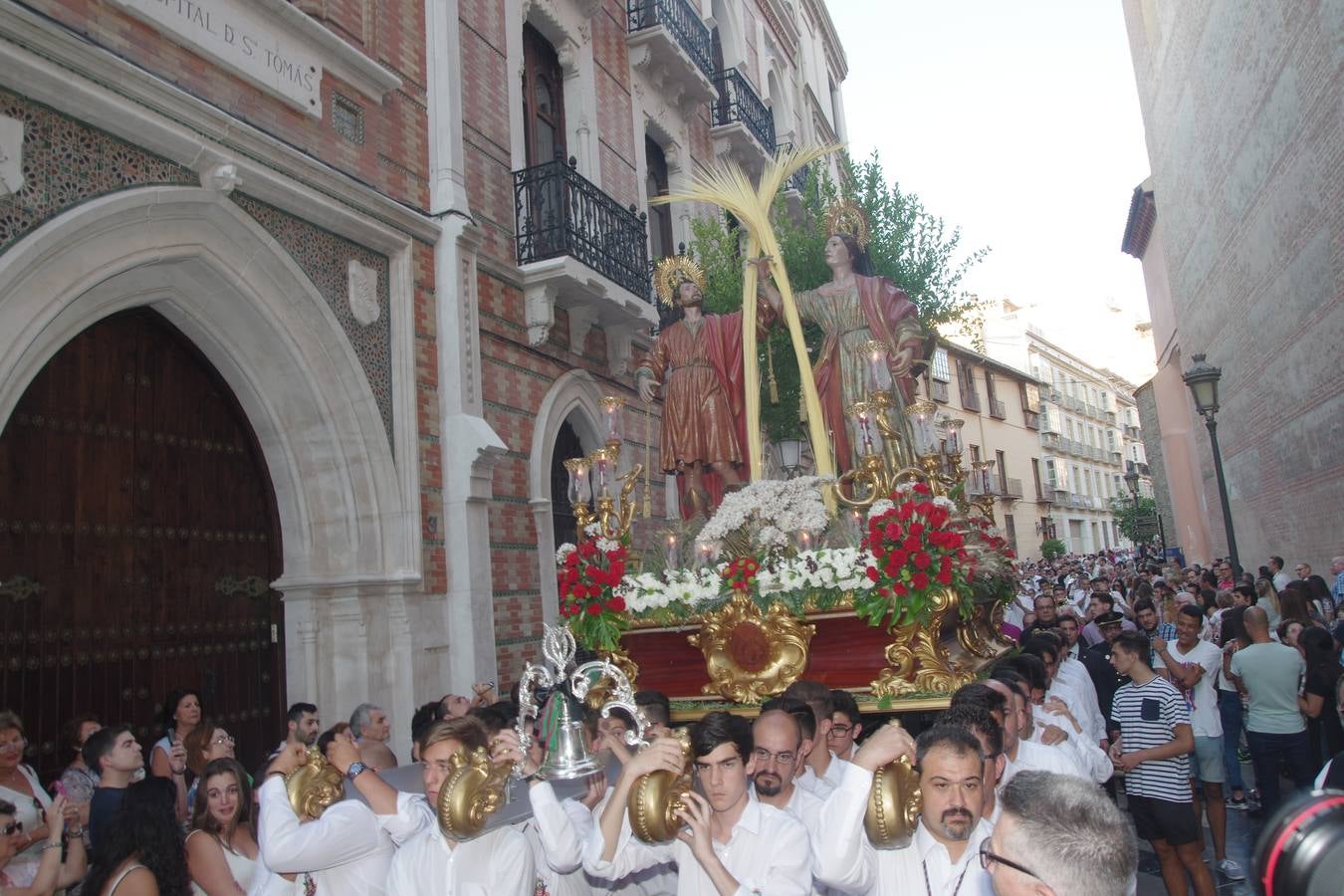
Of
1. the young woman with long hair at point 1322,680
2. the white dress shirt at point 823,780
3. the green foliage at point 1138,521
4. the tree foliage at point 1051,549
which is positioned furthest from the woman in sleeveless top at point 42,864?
the tree foliage at point 1051,549

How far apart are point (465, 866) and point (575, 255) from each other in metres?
8.10

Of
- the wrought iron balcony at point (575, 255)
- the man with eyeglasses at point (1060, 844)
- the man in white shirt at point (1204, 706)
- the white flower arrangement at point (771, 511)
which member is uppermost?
the wrought iron balcony at point (575, 255)

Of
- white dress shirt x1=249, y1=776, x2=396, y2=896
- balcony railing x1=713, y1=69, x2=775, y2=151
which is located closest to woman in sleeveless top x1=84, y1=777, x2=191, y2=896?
white dress shirt x1=249, y1=776, x2=396, y2=896

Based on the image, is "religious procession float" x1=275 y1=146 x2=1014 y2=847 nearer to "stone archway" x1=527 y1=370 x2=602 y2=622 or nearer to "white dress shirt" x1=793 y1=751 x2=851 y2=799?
"white dress shirt" x1=793 y1=751 x2=851 y2=799

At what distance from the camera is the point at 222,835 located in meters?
3.94

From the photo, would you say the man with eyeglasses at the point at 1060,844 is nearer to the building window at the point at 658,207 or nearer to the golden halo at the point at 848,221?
the golden halo at the point at 848,221

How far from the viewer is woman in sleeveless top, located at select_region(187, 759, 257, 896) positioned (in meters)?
3.73

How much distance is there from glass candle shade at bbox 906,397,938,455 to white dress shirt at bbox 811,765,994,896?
366 cm

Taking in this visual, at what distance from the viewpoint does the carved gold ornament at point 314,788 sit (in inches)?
117

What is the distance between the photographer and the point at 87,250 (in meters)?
6.17

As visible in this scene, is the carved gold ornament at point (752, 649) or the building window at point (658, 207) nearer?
the carved gold ornament at point (752, 649)

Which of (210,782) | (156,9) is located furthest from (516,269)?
(210,782)

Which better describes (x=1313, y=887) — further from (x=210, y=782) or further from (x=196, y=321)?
(x=196, y=321)

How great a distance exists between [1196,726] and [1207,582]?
8.54 m
